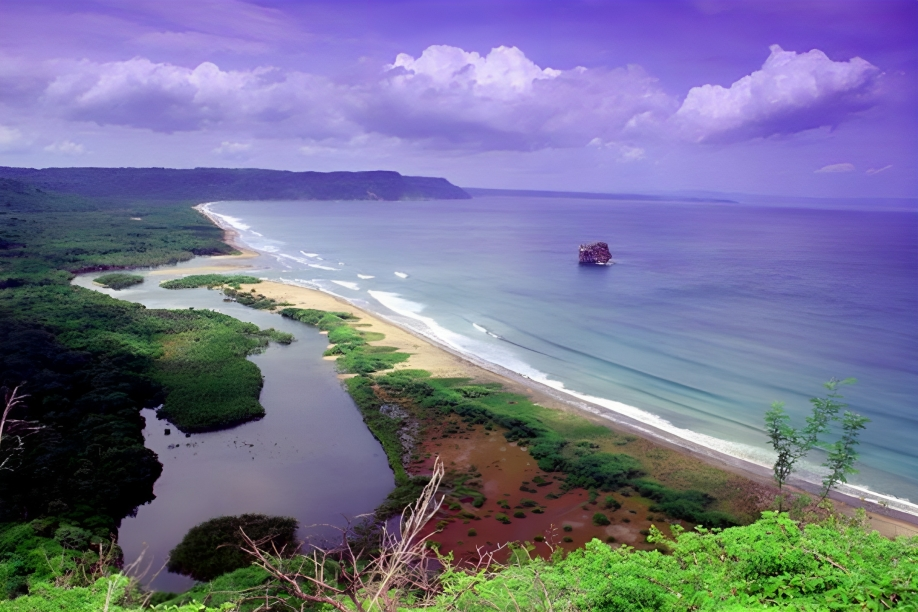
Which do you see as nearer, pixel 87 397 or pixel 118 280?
pixel 87 397

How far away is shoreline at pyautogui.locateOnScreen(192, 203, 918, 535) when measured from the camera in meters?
28.1

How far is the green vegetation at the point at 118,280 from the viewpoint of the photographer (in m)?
77.2

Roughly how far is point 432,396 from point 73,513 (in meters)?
20.8

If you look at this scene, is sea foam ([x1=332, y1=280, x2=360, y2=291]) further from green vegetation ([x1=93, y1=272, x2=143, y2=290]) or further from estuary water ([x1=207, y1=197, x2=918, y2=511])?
green vegetation ([x1=93, y1=272, x2=143, y2=290])

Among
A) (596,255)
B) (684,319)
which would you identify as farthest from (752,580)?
(596,255)

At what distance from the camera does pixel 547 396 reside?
135 feet

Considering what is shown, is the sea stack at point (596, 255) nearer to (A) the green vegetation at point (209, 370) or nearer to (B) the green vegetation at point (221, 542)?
(A) the green vegetation at point (209, 370)

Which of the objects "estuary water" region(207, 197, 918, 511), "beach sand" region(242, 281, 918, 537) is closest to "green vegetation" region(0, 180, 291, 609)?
"beach sand" region(242, 281, 918, 537)

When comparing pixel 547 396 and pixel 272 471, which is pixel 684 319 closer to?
pixel 547 396

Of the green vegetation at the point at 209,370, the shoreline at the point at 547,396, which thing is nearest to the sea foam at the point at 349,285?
the shoreline at the point at 547,396

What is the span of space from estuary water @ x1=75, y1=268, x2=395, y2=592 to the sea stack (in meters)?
66.9

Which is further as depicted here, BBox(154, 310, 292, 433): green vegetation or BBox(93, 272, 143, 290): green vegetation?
BBox(93, 272, 143, 290): green vegetation

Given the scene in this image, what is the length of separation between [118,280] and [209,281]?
1149 cm

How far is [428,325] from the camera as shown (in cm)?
6125
